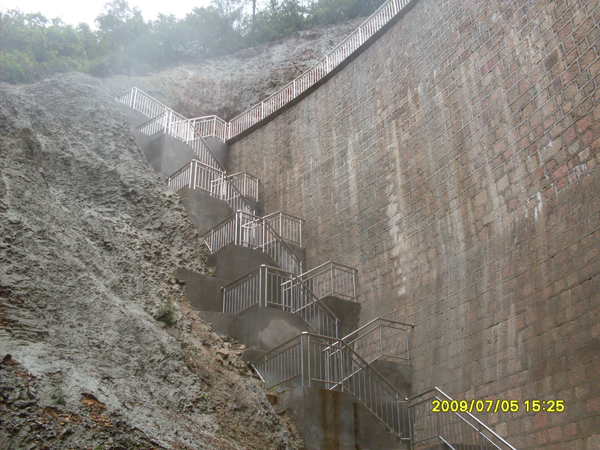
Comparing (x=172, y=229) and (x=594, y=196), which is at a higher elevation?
(x=172, y=229)

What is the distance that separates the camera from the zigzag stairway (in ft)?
27.3

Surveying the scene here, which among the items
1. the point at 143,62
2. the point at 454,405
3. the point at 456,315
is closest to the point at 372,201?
the point at 456,315

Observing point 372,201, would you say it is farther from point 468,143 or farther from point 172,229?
point 172,229

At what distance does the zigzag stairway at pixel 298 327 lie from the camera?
8.34 meters

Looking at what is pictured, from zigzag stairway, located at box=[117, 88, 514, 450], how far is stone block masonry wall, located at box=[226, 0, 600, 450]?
1.69 feet

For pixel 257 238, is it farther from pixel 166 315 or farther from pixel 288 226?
pixel 166 315

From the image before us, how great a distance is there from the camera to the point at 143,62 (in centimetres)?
2433

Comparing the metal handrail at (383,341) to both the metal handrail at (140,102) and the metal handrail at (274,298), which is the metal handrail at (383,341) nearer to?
the metal handrail at (274,298)

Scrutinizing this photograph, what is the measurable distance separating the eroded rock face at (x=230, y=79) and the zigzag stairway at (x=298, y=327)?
5.04m

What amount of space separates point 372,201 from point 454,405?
16.2 feet

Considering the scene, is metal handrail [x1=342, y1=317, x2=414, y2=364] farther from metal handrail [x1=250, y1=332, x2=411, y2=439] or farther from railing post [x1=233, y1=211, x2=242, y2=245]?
railing post [x1=233, y1=211, x2=242, y2=245]

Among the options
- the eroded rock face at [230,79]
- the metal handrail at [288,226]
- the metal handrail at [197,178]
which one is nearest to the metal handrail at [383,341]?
the metal handrail at [288,226]

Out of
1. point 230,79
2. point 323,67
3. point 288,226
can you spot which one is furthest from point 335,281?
point 230,79

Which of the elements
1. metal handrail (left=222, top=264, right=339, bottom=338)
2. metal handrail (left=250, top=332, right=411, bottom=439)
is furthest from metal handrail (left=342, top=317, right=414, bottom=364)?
metal handrail (left=250, top=332, right=411, bottom=439)
